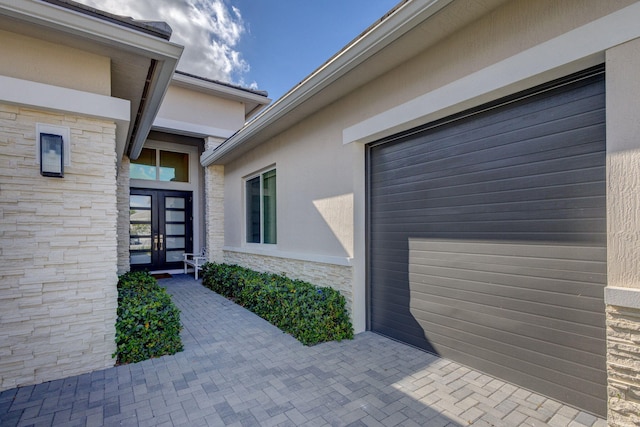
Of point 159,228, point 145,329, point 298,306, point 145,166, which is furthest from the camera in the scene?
point 159,228

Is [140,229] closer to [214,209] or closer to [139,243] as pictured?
[139,243]

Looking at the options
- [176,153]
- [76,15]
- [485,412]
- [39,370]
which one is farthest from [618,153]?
[176,153]

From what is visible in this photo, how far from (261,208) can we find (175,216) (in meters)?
4.45

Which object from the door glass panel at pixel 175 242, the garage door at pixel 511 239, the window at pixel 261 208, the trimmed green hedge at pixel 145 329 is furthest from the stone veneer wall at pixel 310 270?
the door glass panel at pixel 175 242

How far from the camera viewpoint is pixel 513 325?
9.70 ft

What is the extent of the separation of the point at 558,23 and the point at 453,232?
84.0 inches

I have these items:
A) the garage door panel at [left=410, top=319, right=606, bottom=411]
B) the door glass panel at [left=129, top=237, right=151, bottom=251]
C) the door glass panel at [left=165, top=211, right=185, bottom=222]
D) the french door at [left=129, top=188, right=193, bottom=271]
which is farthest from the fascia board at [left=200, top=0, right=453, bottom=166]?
the door glass panel at [left=129, top=237, right=151, bottom=251]

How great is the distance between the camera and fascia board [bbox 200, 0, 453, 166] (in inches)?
112

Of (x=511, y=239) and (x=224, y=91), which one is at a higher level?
(x=224, y=91)

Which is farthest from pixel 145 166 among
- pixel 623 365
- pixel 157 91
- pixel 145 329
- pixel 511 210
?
pixel 623 365

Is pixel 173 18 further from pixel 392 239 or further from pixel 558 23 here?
pixel 558 23

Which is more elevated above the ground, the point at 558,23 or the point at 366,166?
the point at 558,23

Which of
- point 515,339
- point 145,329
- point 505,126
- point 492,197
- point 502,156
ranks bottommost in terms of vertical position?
point 145,329

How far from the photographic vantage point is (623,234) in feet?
7.02
